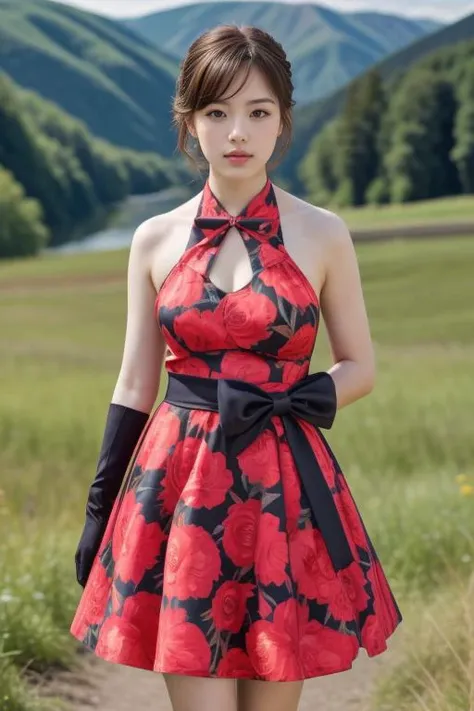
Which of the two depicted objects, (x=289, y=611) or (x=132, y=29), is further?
(x=132, y=29)

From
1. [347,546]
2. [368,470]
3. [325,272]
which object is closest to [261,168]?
[325,272]

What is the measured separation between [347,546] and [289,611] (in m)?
0.17

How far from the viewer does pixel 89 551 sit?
7.19 feet

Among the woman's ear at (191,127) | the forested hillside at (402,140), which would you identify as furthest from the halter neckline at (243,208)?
the forested hillside at (402,140)

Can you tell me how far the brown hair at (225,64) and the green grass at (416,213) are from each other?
5.94 meters

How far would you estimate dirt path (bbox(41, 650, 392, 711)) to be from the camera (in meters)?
3.32

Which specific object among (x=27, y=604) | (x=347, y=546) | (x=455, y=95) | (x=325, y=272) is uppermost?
(x=455, y=95)

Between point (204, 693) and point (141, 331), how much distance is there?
0.66m

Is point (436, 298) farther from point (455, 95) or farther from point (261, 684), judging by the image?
point (261, 684)

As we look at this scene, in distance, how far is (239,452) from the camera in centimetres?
200

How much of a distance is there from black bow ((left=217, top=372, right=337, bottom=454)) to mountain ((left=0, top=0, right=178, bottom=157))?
6031 millimetres

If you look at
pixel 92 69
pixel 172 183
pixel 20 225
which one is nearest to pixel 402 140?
pixel 172 183

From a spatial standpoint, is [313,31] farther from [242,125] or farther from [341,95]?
[242,125]

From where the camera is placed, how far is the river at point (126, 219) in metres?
7.45
